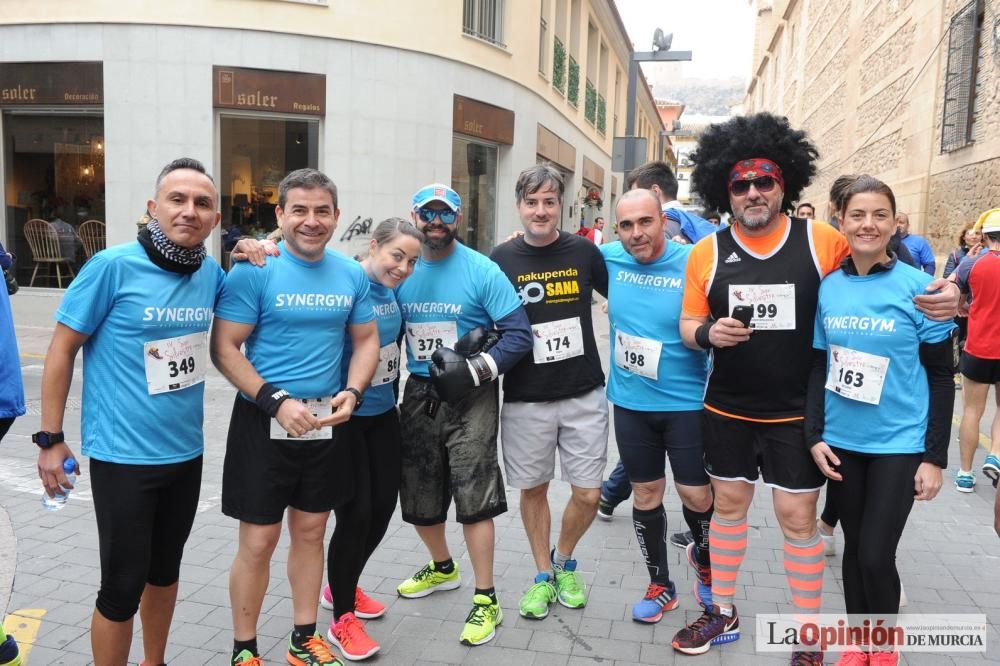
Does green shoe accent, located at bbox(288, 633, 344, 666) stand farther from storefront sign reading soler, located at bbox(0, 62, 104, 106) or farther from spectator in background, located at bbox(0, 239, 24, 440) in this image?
storefront sign reading soler, located at bbox(0, 62, 104, 106)

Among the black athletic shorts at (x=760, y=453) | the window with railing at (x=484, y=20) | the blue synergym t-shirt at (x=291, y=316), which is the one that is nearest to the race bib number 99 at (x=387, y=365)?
the blue synergym t-shirt at (x=291, y=316)

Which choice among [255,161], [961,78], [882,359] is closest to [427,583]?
[882,359]

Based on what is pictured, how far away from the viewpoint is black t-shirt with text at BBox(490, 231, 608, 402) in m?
3.72

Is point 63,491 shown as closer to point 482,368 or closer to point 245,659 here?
point 245,659

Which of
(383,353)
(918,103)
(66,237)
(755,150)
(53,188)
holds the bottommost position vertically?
(383,353)

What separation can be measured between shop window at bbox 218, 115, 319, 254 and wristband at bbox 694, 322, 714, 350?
34.8 feet

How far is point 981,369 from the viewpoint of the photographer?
5793mm

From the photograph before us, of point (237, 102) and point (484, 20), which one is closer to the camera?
point (237, 102)

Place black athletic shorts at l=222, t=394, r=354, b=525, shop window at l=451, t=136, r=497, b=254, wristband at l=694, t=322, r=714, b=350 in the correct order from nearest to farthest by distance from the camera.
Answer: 1. black athletic shorts at l=222, t=394, r=354, b=525
2. wristband at l=694, t=322, r=714, b=350
3. shop window at l=451, t=136, r=497, b=254

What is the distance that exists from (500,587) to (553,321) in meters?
1.48

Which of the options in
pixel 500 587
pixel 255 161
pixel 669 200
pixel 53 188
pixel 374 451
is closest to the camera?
pixel 374 451

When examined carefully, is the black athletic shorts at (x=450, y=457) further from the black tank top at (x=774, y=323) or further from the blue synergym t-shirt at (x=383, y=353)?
the black tank top at (x=774, y=323)

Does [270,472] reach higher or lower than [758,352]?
lower

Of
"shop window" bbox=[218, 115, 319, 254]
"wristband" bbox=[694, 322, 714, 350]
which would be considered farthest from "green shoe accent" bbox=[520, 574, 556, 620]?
"shop window" bbox=[218, 115, 319, 254]
